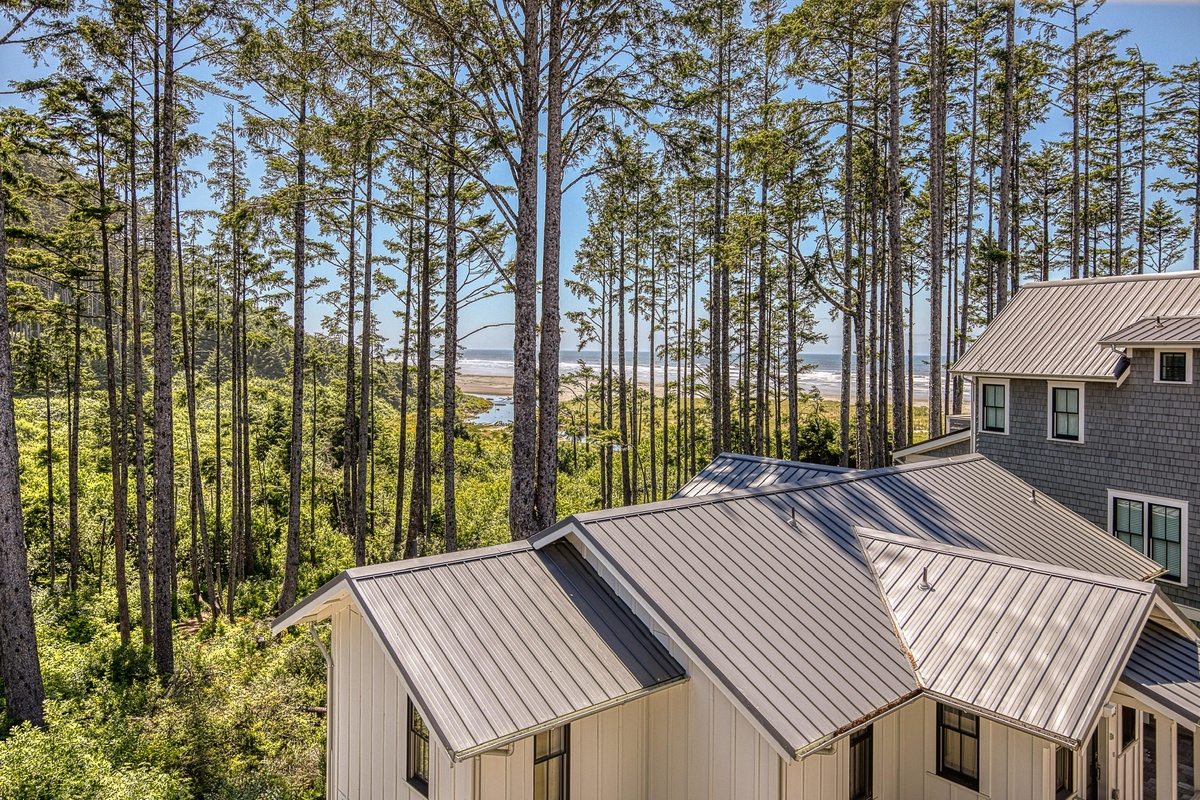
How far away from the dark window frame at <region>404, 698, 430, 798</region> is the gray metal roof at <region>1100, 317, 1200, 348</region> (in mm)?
13169

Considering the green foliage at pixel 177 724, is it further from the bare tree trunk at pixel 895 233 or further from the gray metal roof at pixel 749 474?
the bare tree trunk at pixel 895 233

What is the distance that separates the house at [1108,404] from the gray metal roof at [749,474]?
17.2 ft

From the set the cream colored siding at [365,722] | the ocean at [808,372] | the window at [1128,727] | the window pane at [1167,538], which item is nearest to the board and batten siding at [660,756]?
the cream colored siding at [365,722]

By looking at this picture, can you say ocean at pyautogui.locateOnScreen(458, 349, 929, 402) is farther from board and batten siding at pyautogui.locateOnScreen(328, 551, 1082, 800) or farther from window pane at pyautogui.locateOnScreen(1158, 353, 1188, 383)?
board and batten siding at pyautogui.locateOnScreen(328, 551, 1082, 800)

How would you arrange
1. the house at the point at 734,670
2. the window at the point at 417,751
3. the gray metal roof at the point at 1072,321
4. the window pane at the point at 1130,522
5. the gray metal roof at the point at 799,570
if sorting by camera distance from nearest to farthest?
1. the house at the point at 734,670
2. the gray metal roof at the point at 799,570
3. the window at the point at 417,751
4. the window pane at the point at 1130,522
5. the gray metal roof at the point at 1072,321

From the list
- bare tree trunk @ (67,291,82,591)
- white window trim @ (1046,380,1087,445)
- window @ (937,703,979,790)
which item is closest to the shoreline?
bare tree trunk @ (67,291,82,591)

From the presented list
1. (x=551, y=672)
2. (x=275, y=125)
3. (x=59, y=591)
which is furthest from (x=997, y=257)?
(x=59, y=591)

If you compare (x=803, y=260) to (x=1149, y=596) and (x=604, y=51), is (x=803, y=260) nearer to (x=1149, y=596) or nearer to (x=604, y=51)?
(x=604, y=51)

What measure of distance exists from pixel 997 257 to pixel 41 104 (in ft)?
70.6

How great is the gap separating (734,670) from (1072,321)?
1277 centimetres

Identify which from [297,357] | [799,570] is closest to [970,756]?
[799,570]

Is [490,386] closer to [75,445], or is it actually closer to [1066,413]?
[75,445]

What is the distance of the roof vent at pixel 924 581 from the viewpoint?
7133 mm

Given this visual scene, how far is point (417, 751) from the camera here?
5816 millimetres
